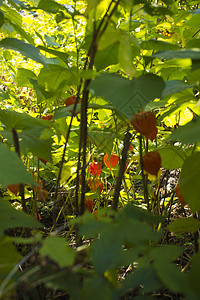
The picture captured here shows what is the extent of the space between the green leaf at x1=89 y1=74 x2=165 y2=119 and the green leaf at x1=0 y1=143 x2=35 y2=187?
135 millimetres

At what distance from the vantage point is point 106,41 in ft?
1.32

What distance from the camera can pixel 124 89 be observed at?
44cm

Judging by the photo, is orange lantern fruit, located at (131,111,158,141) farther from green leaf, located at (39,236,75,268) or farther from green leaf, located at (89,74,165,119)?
green leaf, located at (39,236,75,268)

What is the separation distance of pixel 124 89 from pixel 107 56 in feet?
0.71

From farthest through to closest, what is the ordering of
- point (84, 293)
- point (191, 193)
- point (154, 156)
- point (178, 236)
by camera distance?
1. point (178, 236)
2. point (154, 156)
3. point (191, 193)
4. point (84, 293)

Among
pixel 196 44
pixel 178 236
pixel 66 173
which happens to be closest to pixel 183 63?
pixel 196 44

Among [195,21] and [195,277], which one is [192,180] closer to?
[195,277]

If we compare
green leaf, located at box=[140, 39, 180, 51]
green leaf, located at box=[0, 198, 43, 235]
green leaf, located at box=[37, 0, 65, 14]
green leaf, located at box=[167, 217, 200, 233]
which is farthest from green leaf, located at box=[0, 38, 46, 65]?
green leaf, located at box=[167, 217, 200, 233]

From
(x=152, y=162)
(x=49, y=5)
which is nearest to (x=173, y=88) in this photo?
(x=152, y=162)

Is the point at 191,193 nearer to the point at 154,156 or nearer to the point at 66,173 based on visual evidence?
the point at 154,156

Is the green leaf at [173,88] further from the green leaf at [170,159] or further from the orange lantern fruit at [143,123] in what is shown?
the green leaf at [170,159]

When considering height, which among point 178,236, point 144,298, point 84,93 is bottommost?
point 178,236

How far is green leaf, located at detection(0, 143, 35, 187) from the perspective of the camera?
364 millimetres

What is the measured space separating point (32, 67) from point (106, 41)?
1493mm
